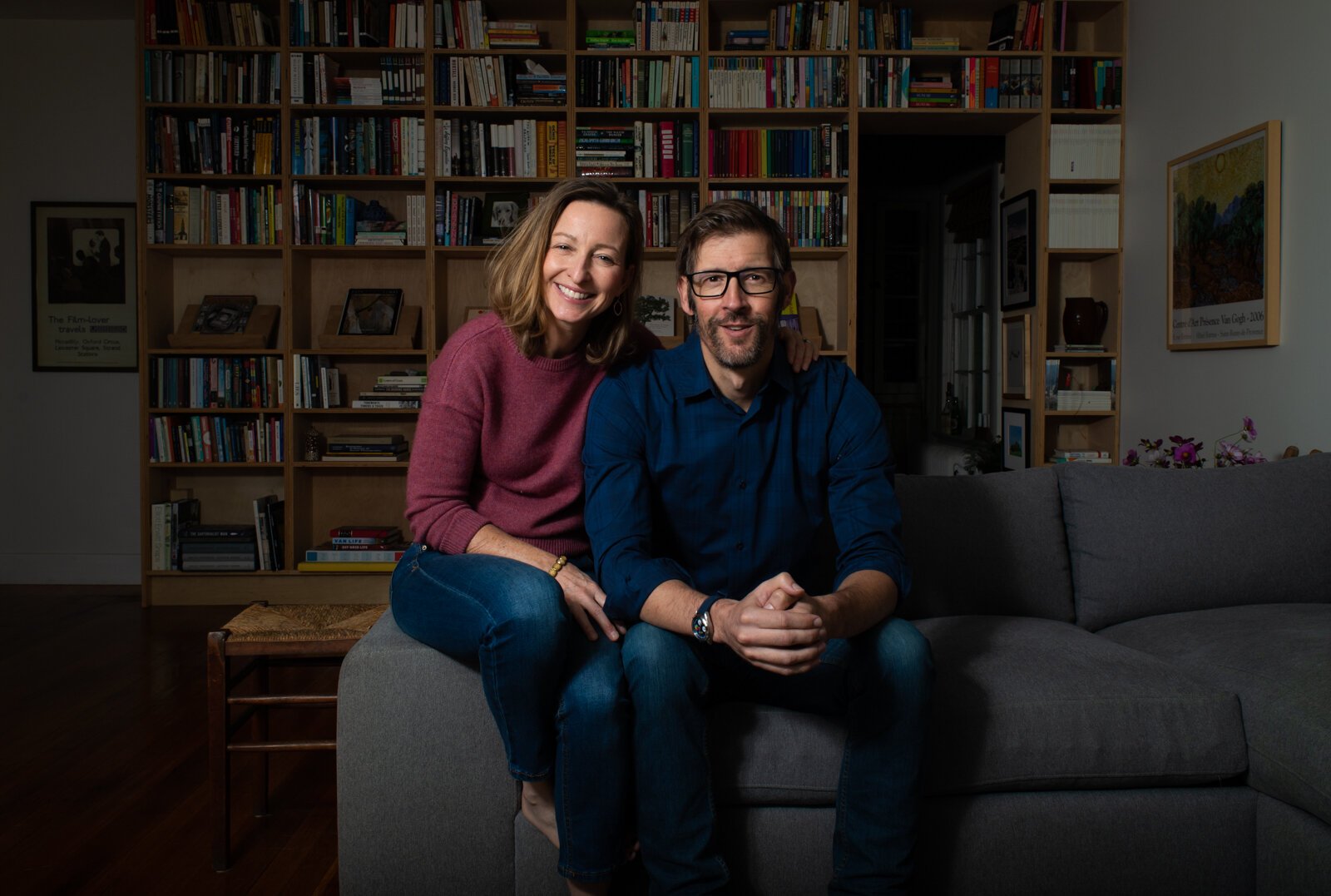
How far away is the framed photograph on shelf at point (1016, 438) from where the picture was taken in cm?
428

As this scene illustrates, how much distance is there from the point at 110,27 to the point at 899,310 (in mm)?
4656

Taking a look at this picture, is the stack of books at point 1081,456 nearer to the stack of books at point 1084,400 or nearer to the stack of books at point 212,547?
the stack of books at point 1084,400

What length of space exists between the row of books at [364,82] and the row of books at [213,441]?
4.59 feet

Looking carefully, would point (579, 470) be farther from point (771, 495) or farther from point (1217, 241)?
point (1217, 241)

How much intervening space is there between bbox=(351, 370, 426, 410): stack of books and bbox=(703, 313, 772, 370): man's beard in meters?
2.87

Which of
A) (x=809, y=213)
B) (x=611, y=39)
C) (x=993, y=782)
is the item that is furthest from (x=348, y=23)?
(x=993, y=782)

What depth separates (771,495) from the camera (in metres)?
1.65

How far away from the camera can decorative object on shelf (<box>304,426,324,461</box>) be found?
4.37m

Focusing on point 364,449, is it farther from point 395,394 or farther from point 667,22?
point 667,22

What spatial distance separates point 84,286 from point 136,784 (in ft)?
10.8

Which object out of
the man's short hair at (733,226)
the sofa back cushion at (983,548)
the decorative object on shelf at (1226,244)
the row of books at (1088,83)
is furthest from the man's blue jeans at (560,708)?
the row of books at (1088,83)

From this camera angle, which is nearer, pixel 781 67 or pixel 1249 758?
pixel 1249 758

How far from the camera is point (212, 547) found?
429 centimetres

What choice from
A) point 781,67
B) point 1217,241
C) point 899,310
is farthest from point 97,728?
point 899,310
